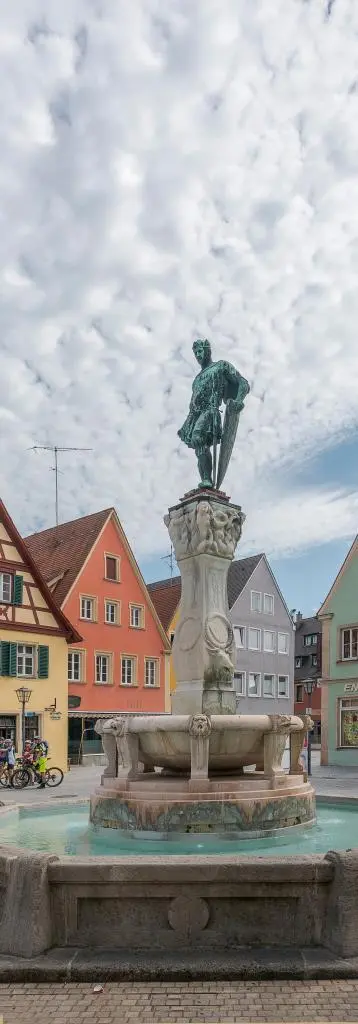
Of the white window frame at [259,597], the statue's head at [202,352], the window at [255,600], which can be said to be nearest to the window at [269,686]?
the white window frame at [259,597]

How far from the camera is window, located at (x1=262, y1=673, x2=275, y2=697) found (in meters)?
51.4

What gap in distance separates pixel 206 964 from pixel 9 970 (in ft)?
4.28

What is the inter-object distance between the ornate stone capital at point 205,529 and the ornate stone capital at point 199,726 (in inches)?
127

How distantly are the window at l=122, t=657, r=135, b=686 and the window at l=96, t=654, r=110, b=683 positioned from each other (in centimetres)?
111

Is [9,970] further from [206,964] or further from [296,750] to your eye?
[296,750]

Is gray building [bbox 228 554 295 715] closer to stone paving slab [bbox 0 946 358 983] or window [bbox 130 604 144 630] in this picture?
window [bbox 130 604 144 630]

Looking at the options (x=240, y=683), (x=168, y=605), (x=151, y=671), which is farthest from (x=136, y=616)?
(x=240, y=683)

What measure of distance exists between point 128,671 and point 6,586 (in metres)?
10.1

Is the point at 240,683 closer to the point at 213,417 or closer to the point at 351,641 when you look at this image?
the point at 351,641

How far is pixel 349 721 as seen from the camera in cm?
3434

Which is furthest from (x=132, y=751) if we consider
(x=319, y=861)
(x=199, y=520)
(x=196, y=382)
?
(x=196, y=382)

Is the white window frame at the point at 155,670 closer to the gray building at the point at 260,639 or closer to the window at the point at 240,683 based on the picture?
the gray building at the point at 260,639

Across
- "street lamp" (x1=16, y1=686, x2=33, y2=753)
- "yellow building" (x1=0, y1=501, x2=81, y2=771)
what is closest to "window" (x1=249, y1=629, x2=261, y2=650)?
"yellow building" (x1=0, y1=501, x2=81, y2=771)

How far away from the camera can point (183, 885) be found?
5.94 m
